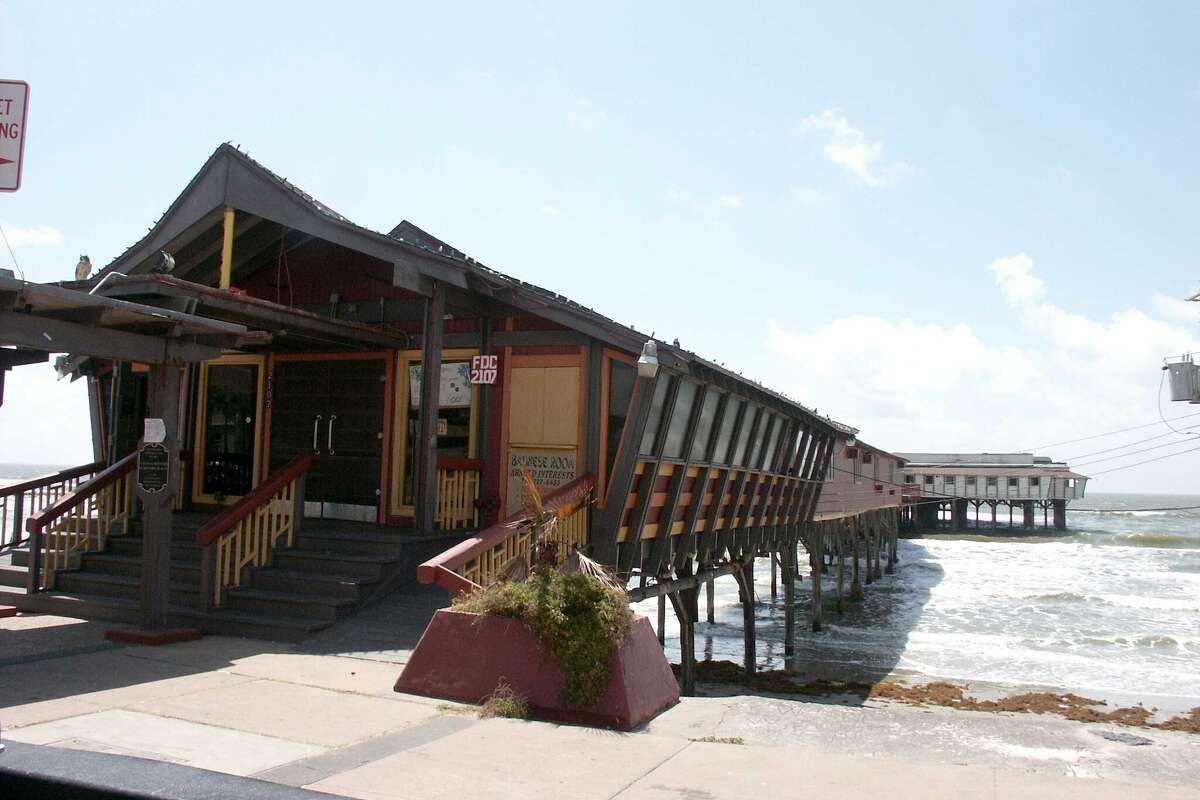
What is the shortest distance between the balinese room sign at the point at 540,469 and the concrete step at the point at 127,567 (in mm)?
3547

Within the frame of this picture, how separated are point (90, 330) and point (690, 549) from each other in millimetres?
7255

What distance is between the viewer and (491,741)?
5340 mm

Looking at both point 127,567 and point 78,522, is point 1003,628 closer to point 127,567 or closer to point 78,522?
point 127,567

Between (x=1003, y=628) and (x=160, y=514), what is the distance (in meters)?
19.1

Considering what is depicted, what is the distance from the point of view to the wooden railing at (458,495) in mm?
11211

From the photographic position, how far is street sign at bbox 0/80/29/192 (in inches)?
169

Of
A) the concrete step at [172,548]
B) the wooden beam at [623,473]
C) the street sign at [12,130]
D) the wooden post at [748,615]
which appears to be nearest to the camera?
the street sign at [12,130]

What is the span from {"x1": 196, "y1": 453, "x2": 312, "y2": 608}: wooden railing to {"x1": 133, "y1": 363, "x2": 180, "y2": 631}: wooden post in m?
0.57

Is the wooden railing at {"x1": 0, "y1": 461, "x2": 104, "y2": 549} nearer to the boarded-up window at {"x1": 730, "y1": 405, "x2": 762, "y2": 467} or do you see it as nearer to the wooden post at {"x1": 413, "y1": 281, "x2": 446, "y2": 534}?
the wooden post at {"x1": 413, "y1": 281, "x2": 446, "y2": 534}

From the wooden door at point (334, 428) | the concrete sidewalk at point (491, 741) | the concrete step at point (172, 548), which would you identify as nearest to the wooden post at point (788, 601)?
the wooden door at point (334, 428)

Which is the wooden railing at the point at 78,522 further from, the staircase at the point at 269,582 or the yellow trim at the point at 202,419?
the yellow trim at the point at 202,419

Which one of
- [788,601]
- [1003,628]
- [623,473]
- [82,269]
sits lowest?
[1003,628]

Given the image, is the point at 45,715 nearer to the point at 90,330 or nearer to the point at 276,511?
the point at 90,330

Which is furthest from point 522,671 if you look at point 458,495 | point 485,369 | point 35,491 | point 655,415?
point 35,491
